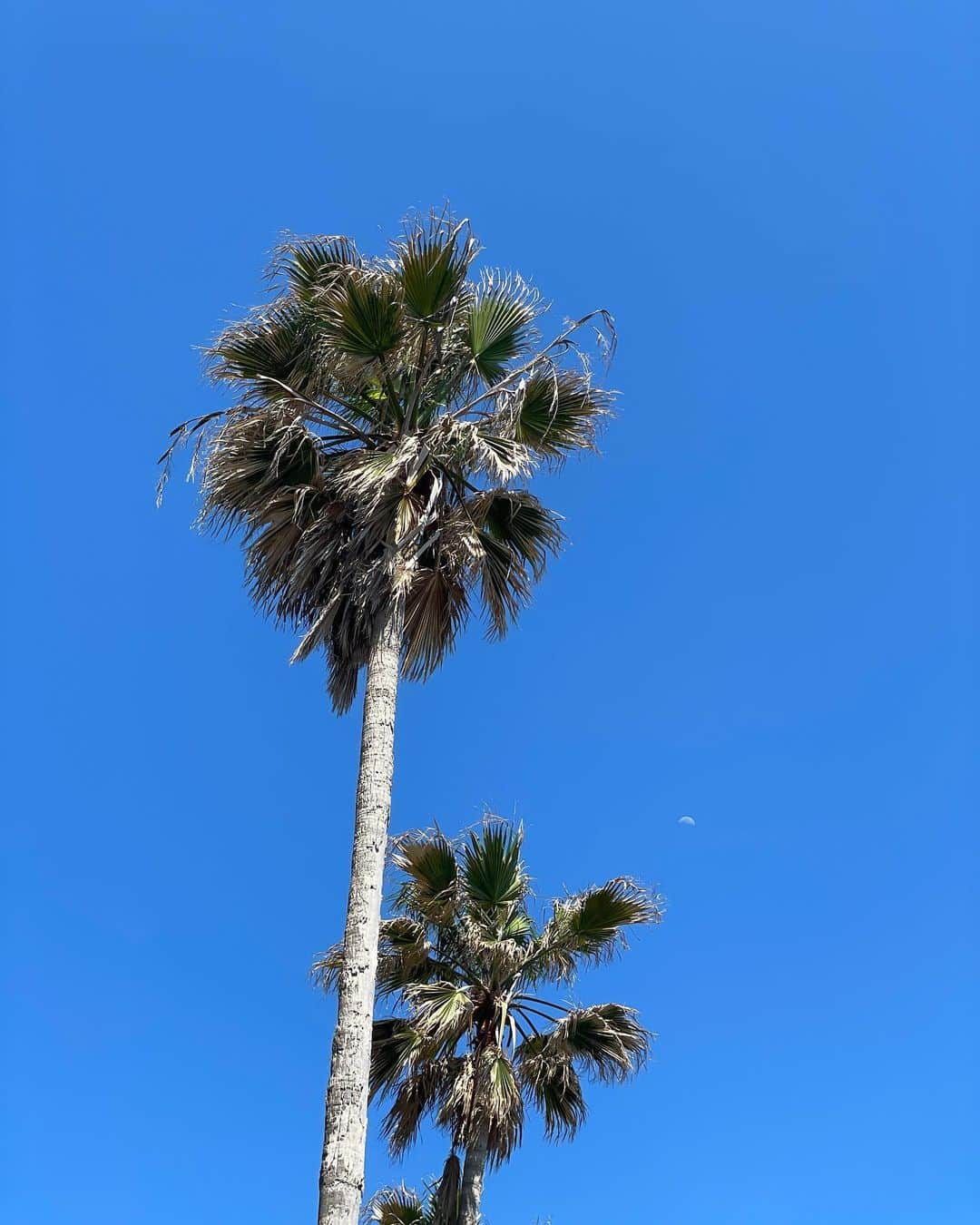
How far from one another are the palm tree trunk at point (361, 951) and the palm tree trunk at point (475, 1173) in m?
3.29

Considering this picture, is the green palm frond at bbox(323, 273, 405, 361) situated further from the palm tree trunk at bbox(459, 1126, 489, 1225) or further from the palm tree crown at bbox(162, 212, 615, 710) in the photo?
the palm tree trunk at bbox(459, 1126, 489, 1225)

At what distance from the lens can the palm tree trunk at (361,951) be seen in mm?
8273

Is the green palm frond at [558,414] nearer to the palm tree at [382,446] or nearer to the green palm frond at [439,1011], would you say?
the palm tree at [382,446]

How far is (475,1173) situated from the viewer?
12164 mm

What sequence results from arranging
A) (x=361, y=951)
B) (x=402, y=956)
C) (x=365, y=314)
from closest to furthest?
(x=361, y=951), (x=365, y=314), (x=402, y=956)

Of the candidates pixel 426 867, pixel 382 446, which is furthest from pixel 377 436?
pixel 426 867

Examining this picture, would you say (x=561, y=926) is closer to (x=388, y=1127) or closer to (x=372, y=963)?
(x=388, y=1127)

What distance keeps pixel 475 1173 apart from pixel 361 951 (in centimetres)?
419

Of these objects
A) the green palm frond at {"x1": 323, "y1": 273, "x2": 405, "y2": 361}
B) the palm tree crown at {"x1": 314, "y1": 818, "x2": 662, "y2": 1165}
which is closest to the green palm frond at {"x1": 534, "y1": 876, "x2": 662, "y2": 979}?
the palm tree crown at {"x1": 314, "y1": 818, "x2": 662, "y2": 1165}

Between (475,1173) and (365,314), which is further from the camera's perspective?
(475,1173)

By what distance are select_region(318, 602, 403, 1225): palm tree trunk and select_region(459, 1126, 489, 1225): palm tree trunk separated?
329cm

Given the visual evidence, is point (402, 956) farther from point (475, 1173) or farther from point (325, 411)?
point (325, 411)

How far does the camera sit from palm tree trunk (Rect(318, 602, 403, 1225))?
8273 mm

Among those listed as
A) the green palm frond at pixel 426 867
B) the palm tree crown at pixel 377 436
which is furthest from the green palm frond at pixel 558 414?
the green palm frond at pixel 426 867
